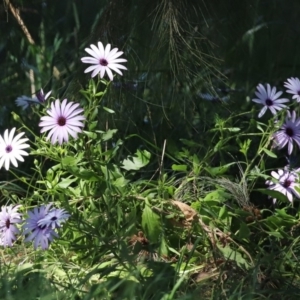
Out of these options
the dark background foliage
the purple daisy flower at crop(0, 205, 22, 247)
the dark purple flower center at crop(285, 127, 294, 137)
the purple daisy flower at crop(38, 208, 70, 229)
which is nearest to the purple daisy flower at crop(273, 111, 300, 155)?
the dark purple flower center at crop(285, 127, 294, 137)

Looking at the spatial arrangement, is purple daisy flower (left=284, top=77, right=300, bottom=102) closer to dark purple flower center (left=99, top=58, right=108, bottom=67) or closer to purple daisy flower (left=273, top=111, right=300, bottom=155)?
purple daisy flower (left=273, top=111, right=300, bottom=155)

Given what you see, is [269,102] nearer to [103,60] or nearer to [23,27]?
[103,60]

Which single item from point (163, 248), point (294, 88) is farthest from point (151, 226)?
point (294, 88)

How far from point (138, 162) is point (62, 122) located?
39cm

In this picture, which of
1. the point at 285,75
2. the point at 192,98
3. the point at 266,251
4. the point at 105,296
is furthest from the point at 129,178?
the point at 285,75

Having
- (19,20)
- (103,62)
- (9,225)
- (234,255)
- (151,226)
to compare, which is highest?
(19,20)

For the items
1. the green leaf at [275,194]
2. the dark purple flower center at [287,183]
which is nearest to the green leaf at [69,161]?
the green leaf at [275,194]

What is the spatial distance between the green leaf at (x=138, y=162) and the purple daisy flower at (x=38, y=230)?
1.13ft

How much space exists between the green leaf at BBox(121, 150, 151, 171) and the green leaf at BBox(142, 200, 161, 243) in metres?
0.27

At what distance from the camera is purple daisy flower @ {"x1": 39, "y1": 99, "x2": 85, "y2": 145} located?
7.18 ft

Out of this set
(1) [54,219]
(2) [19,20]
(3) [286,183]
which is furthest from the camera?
(2) [19,20]

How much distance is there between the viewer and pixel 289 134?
2410 millimetres

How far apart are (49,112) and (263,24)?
1.08 metres

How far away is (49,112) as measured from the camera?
2.25 m
